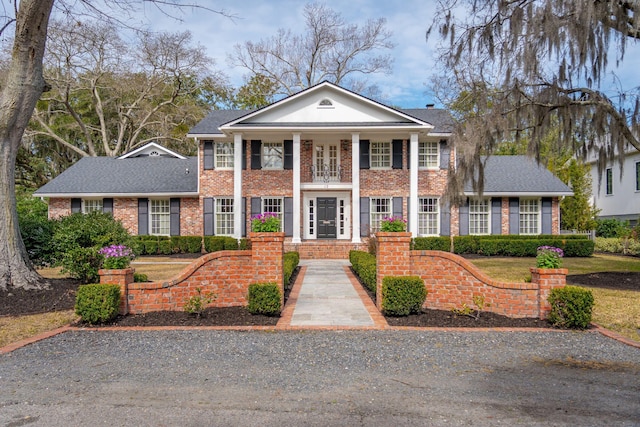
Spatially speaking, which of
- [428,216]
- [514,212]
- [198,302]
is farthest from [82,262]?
[514,212]

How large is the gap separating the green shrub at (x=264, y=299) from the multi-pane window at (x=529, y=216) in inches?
644

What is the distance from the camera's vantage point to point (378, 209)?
1892 centimetres

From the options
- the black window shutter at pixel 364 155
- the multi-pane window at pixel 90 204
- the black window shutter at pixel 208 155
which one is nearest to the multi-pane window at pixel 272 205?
the black window shutter at pixel 208 155

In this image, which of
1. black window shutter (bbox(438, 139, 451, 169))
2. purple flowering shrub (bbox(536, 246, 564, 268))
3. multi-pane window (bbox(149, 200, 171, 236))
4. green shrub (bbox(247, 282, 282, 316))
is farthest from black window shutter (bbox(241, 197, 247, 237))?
purple flowering shrub (bbox(536, 246, 564, 268))

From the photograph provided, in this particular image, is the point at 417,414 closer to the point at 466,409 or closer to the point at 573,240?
the point at 466,409

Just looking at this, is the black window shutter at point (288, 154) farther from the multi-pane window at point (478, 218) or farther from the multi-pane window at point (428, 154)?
the multi-pane window at point (478, 218)

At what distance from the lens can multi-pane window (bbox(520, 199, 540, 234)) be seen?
779 inches

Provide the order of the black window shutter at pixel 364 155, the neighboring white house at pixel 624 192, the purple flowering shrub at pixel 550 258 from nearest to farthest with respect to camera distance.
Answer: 1. the purple flowering shrub at pixel 550 258
2. the black window shutter at pixel 364 155
3. the neighboring white house at pixel 624 192

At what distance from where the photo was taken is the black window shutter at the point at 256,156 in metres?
18.7

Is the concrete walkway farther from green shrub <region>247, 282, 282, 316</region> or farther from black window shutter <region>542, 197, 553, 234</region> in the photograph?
black window shutter <region>542, 197, 553, 234</region>

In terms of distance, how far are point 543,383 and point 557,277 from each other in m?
2.85

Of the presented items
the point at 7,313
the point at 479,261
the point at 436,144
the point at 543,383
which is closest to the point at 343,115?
the point at 436,144

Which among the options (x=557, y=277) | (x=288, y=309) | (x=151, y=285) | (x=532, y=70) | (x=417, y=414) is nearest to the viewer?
(x=417, y=414)

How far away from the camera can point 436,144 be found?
63.1ft
